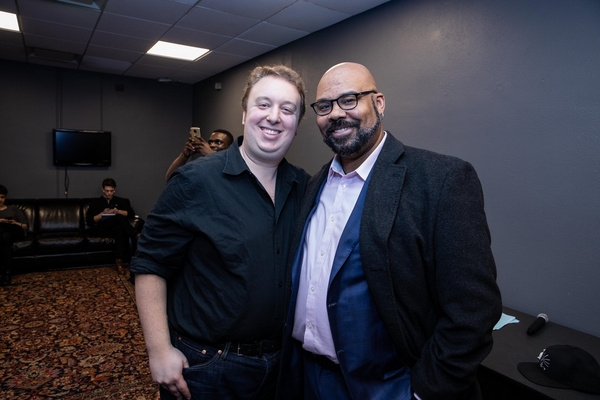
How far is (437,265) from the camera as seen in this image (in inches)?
41.7

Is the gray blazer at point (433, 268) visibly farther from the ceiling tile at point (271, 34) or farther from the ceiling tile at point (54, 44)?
the ceiling tile at point (54, 44)

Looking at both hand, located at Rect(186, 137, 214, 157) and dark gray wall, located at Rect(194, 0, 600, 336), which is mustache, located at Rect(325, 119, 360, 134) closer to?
dark gray wall, located at Rect(194, 0, 600, 336)

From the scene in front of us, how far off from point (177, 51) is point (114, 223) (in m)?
2.67

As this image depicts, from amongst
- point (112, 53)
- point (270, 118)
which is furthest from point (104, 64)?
point (270, 118)

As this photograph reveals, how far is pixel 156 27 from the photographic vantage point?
4.12 meters

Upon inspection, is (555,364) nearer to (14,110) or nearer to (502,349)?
(502,349)

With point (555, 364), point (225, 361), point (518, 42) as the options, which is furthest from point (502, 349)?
point (518, 42)

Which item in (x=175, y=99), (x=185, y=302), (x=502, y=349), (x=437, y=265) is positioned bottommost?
(x=502, y=349)

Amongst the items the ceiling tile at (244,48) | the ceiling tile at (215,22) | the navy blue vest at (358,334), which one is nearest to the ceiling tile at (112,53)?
the ceiling tile at (244,48)

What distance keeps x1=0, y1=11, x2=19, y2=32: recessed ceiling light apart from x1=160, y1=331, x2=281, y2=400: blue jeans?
4394mm

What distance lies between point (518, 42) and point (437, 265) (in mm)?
1904

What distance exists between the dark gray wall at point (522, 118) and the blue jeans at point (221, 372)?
1.77m

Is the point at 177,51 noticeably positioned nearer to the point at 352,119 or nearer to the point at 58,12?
the point at 58,12

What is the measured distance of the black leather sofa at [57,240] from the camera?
200 inches
